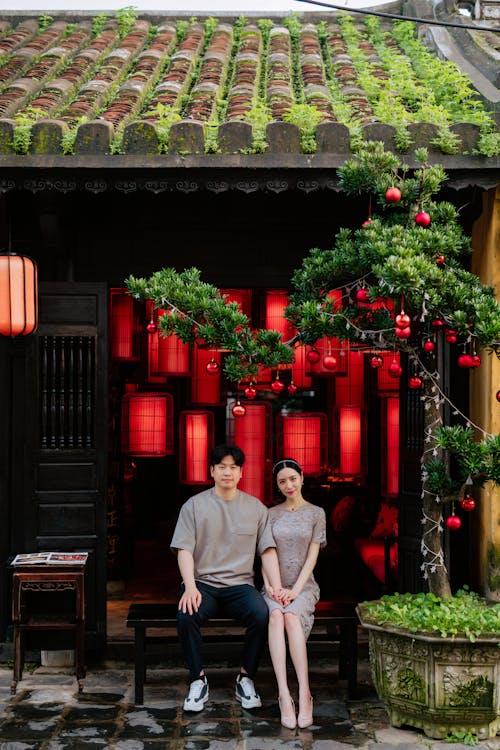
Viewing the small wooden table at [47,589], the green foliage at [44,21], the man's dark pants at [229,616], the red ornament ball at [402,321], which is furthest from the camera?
the green foliage at [44,21]

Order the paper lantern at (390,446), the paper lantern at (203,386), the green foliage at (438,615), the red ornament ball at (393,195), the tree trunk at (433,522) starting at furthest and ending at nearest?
1. the paper lantern at (203,386)
2. the paper lantern at (390,446)
3. the tree trunk at (433,522)
4. the red ornament ball at (393,195)
5. the green foliage at (438,615)

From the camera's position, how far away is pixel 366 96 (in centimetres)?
787

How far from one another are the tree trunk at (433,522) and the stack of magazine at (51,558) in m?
2.65

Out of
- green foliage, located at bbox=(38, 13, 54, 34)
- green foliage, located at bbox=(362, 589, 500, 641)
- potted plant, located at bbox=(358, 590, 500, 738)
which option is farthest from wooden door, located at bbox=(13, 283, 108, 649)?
green foliage, located at bbox=(38, 13, 54, 34)

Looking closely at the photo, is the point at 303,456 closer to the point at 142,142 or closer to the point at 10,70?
the point at 142,142

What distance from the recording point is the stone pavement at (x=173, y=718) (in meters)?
5.73

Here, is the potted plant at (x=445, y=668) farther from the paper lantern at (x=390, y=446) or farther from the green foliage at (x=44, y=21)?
the green foliage at (x=44, y=21)

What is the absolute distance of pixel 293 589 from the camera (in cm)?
655

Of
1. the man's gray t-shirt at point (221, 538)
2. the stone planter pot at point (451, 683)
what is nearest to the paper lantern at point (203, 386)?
the man's gray t-shirt at point (221, 538)

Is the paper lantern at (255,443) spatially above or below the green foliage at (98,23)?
below

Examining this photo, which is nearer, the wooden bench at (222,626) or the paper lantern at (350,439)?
the wooden bench at (222,626)

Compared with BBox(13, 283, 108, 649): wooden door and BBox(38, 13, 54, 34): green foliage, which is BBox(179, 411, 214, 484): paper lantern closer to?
BBox(13, 283, 108, 649): wooden door

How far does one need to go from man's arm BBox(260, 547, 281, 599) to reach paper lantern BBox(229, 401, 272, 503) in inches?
78.7

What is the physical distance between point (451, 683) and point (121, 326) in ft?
15.8
